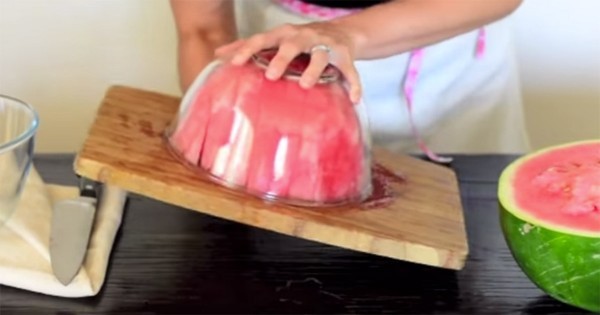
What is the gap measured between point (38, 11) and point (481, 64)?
513 mm

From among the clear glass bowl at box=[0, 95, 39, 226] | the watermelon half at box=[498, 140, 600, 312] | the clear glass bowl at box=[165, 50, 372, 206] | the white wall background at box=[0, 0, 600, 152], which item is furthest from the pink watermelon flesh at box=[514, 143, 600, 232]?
the white wall background at box=[0, 0, 600, 152]

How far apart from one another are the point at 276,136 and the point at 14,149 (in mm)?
188

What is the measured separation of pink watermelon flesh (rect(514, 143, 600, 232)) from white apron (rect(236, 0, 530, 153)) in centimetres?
24

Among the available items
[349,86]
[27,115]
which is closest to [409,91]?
[349,86]

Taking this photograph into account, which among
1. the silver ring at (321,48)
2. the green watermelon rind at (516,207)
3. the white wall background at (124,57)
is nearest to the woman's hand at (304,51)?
the silver ring at (321,48)

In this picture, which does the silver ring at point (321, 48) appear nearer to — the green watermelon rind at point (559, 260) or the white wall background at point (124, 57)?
the green watermelon rind at point (559, 260)

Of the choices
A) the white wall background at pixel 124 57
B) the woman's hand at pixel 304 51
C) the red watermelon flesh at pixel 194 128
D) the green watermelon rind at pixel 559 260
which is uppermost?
the woman's hand at pixel 304 51

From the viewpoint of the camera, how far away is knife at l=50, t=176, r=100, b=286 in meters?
0.77

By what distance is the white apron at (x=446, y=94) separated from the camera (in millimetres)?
1053

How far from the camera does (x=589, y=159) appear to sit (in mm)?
817

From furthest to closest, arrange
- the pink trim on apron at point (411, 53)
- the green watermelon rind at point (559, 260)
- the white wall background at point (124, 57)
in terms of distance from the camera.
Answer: the white wall background at point (124, 57), the pink trim on apron at point (411, 53), the green watermelon rind at point (559, 260)

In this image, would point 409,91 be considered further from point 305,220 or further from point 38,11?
A: point 38,11

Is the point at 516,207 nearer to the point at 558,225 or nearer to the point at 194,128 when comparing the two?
the point at 558,225

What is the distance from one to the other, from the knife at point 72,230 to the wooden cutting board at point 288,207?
0.06 metres
